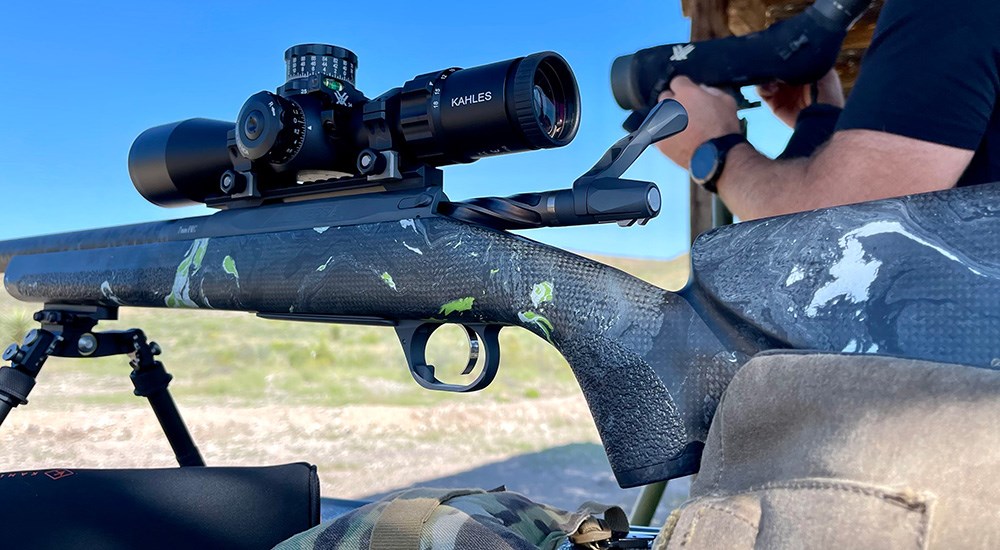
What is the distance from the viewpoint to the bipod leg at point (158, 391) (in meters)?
1.73

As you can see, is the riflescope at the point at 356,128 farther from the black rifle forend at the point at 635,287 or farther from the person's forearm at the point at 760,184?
the person's forearm at the point at 760,184


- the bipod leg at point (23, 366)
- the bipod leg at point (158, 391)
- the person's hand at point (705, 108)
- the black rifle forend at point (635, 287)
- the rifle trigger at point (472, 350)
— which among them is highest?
the person's hand at point (705, 108)

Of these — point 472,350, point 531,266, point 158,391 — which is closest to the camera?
point 531,266

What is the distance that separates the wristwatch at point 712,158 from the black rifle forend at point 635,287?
54 centimetres

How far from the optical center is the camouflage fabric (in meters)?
0.83

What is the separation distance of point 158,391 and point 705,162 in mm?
1362

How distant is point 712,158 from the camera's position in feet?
4.54

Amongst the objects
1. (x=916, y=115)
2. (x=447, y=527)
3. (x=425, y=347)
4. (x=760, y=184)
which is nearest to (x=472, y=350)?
(x=425, y=347)

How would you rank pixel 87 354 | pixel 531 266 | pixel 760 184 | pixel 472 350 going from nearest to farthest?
pixel 531 266
pixel 472 350
pixel 760 184
pixel 87 354

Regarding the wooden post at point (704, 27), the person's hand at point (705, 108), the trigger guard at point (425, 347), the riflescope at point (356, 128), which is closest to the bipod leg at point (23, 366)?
the riflescope at point (356, 128)

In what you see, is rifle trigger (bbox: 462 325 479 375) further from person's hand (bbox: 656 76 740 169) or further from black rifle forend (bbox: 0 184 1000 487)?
person's hand (bbox: 656 76 740 169)

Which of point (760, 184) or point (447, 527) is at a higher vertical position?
point (760, 184)

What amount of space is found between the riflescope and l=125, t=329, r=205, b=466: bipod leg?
0.53 m

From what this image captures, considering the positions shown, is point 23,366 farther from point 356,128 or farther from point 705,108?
point 705,108
